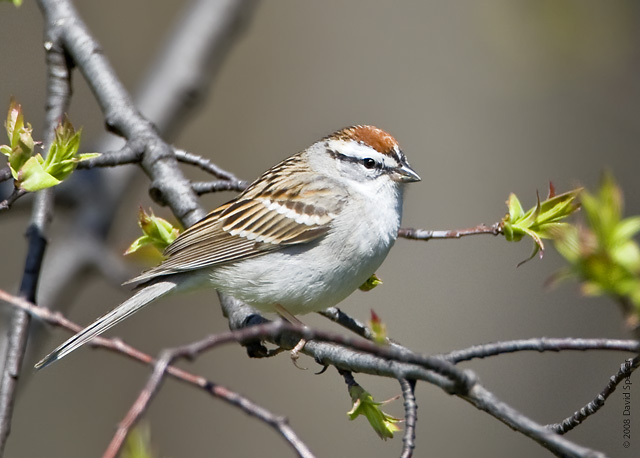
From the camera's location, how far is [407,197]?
597 centimetres

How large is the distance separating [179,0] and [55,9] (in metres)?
3.53

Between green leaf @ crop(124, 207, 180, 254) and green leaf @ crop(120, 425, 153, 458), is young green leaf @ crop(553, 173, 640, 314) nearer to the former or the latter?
green leaf @ crop(120, 425, 153, 458)

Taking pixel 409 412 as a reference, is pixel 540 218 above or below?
above

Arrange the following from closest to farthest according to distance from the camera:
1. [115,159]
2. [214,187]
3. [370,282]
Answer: [115,159]
[370,282]
[214,187]

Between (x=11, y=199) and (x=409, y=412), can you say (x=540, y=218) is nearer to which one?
(x=409, y=412)

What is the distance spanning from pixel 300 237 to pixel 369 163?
18.4 inches

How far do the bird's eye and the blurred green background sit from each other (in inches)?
97.0

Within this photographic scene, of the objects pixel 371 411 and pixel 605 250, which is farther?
pixel 371 411

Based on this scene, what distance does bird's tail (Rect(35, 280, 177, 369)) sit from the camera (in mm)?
2586

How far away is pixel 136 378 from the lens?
19.7ft

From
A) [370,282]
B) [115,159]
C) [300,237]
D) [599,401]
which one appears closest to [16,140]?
[115,159]

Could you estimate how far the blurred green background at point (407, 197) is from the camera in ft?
19.4

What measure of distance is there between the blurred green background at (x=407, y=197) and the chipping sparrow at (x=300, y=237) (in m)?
2.31

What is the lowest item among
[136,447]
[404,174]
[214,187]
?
[136,447]
